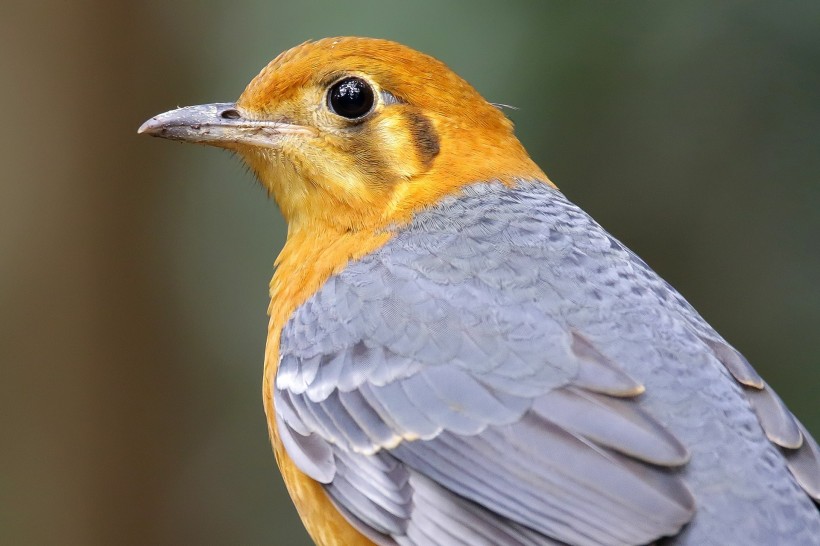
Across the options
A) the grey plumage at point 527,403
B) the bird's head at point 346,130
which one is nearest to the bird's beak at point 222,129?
the bird's head at point 346,130

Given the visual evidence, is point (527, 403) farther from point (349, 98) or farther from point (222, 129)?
point (222, 129)

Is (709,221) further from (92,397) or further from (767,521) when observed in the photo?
(92,397)

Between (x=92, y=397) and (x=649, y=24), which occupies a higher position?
(x=649, y=24)

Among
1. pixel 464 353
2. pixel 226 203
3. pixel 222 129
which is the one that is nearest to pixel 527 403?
pixel 464 353

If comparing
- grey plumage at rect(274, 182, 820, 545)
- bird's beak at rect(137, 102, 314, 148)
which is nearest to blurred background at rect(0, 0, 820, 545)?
bird's beak at rect(137, 102, 314, 148)

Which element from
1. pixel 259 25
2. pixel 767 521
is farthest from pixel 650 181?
pixel 767 521

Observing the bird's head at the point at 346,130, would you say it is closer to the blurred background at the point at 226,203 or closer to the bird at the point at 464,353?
the bird at the point at 464,353

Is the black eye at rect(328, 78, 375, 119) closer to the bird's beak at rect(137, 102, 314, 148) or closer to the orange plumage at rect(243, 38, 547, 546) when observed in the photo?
the orange plumage at rect(243, 38, 547, 546)
